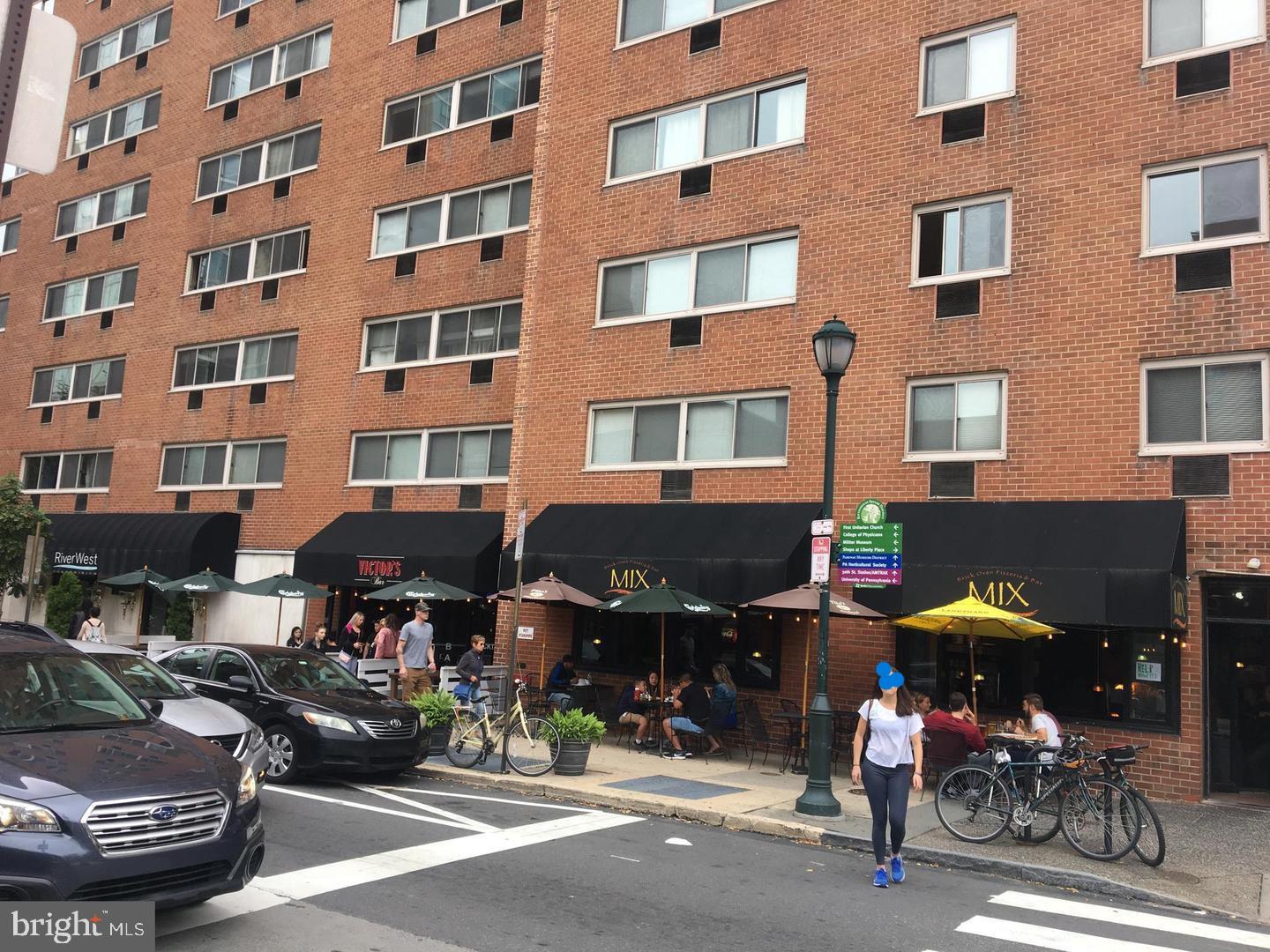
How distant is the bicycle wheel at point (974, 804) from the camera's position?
33.7 ft

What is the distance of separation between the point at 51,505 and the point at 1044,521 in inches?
1118

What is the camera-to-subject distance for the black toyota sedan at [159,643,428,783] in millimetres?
11508

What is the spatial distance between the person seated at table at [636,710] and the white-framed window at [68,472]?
773 inches

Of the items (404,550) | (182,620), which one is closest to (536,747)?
(404,550)

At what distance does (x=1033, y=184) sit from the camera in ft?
51.0

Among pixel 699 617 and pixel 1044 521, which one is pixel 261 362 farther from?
pixel 1044 521

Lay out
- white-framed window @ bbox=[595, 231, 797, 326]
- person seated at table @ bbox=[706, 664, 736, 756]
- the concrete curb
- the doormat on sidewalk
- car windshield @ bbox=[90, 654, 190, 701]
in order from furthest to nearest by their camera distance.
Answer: white-framed window @ bbox=[595, 231, 797, 326] < person seated at table @ bbox=[706, 664, 736, 756] < the doormat on sidewalk < car windshield @ bbox=[90, 654, 190, 701] < the concrete curb

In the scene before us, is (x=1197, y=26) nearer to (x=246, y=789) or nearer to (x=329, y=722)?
(x=329, y=722)

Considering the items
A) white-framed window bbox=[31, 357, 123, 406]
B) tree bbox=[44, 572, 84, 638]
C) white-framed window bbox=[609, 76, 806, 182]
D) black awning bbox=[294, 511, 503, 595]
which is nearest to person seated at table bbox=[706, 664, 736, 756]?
black awning bbox=[294, 511, 503, 595]

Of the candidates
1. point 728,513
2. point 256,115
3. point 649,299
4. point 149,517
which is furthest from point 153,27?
point 728,513

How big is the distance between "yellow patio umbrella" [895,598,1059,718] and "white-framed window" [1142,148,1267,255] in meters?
5.60

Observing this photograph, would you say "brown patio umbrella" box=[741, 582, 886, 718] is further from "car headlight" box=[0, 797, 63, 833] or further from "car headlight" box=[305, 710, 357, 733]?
"car headlight" box=[0, 797, 63, 833]

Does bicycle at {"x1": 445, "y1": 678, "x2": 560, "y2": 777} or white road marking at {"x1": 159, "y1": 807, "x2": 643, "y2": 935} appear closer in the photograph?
white road marking at {"x1": 159, "y1": 807, "x2": 643, "y2": 935}

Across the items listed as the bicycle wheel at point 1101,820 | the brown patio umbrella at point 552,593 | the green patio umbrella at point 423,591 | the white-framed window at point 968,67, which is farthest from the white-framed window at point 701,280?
the bicycle wheel at point 1101,820
